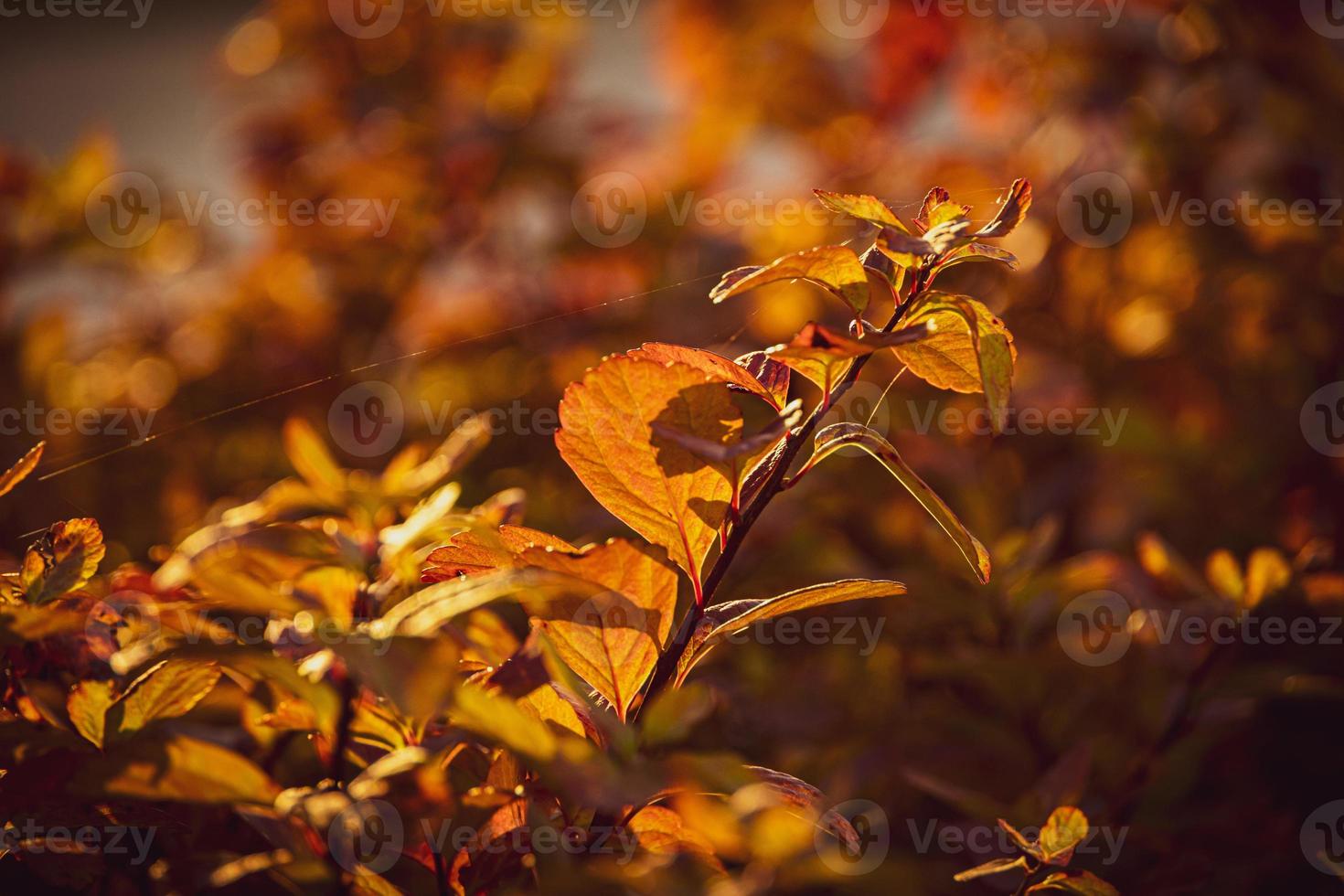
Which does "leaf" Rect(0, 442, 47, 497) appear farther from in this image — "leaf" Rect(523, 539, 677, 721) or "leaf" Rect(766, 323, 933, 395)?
"leaf" Rect(766, 323, 933, 395)

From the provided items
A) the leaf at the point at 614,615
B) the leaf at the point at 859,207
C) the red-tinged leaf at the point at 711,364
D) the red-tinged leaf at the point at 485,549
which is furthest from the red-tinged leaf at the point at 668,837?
the leaf at the point at 859,207

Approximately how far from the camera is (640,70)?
5.41 meters

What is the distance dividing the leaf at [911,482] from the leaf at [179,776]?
1.35ft

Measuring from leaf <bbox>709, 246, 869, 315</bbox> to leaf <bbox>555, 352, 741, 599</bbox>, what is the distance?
0.22 ft

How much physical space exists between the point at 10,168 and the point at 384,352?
796 millimetres

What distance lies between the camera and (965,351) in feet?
2.03

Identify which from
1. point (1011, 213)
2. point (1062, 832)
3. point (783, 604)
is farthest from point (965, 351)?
point (1062, 832)

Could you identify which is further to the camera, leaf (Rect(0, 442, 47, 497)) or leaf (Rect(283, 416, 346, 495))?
leaf (Rect(283, 416, 346, 495))

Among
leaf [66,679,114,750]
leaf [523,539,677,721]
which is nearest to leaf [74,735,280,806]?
leaf [66,679,114,750]

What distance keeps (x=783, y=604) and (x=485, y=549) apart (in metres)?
0.22

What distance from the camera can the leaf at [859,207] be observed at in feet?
2.04

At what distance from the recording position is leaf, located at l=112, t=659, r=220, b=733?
0.64 metres

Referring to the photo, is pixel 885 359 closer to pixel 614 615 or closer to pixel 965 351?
pixel 965 351

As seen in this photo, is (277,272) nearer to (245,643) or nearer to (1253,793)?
(245,643)
